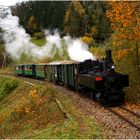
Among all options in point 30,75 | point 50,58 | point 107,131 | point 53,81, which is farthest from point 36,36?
point 107,131

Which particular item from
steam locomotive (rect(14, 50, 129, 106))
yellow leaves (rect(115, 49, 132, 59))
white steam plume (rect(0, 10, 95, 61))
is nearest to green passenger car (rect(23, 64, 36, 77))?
steam locomotive (rect(14, 50, 129, 106))

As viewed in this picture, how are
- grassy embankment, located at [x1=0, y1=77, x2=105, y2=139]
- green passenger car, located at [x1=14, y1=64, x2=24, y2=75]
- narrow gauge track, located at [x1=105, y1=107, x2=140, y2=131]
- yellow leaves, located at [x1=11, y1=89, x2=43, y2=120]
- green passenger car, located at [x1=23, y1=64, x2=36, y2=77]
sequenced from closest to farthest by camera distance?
grassy embankment, located at [x1=0, y1=77, x2=105, y2=139] → narrow gauge track, located at [x1=105, y1=107, x2=140, y2=131] → yellow leaves, located at [x1=11, y1=89, x2=43, y2=120] → green passenger car, located at [x1=23, y1=64, x2=36, y2=77] → green passenger car, located at [x1=14, y1=64, x2=24, y2=75]

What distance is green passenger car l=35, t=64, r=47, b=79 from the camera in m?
49.8

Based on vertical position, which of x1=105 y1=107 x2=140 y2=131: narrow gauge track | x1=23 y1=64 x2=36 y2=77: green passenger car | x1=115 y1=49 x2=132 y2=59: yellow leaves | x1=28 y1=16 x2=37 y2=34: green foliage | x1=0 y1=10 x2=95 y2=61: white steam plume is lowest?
x1=105 y1=107 x2=140 y2=131: narrow gauge track

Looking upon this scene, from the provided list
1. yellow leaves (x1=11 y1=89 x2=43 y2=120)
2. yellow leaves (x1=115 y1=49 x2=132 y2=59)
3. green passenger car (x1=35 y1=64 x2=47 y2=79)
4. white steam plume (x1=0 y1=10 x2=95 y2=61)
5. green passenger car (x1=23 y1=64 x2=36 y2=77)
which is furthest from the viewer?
white steam plume (x1=0 y1=10 x2=95 y2=61)

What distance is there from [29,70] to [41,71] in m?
7.80

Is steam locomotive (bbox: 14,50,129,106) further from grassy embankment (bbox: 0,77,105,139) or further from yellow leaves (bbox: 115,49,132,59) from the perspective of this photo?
grassy embankment (bbox: 0,77,105,139)

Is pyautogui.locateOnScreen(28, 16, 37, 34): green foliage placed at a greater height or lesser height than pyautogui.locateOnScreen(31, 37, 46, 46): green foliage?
greater

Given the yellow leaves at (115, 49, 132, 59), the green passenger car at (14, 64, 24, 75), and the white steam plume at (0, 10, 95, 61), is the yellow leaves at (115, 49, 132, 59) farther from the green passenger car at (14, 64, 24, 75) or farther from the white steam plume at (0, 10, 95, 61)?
the white steam plume at (0, 10, 95, 61)

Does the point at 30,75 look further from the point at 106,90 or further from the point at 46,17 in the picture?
the point at 46,17

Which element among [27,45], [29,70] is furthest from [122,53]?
[27,45]

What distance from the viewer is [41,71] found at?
172 ft

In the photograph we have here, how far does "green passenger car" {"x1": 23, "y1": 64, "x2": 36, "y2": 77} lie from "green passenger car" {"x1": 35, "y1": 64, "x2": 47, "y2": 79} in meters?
1.78

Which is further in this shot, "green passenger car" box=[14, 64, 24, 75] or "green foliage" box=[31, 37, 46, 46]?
"green foliage" box=[31, 37, 46, 46]
